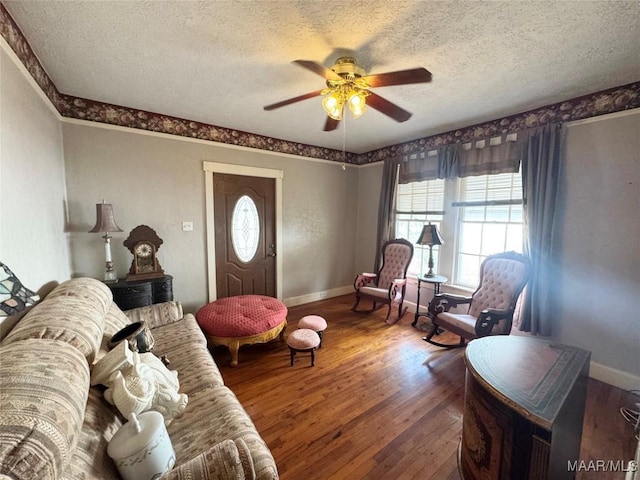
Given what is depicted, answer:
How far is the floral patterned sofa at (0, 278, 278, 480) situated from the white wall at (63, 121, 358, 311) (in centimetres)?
129

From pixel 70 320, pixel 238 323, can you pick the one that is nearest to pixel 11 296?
pixel 70 320

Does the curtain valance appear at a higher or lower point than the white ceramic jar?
higher

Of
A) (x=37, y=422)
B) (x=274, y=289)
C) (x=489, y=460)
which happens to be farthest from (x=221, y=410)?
(x=274, y=289)

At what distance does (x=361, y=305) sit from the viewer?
14.2 ft

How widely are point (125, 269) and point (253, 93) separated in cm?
234

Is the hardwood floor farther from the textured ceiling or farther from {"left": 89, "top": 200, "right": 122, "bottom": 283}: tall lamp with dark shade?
the textured ceiling

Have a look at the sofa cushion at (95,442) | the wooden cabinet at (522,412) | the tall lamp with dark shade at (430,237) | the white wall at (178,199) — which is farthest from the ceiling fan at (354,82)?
the white wall at (178,199)

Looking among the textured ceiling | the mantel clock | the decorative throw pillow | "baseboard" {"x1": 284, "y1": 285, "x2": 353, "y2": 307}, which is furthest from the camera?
"baseboard" {"x1": 284, "y1": 285, "x2": 353, "y2": 307}

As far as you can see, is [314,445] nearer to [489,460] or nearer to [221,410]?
[221,410]

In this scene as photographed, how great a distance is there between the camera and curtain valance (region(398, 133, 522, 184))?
115 inches

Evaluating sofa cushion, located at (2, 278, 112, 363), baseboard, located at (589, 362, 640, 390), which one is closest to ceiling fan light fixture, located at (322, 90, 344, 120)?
sofa cushion, located at (2, 278, 112, 363)

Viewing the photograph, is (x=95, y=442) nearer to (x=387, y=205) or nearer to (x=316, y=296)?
(x=316, y=296)

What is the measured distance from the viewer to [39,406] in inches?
29.8

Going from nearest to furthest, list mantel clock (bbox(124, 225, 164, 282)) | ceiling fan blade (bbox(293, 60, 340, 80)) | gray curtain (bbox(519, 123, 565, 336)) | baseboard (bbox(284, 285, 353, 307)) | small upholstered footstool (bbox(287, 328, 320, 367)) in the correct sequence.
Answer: ceiling fan blade (bbox(293, 60, 340, 80)) < small upholstered footstool (bbox(287, 328, 320, 367)) < gray curtain (bbox(519, 123, 565, 336)) < mantel clock (bbox(124, 225, 164, 282)) < baseboard (bbox(284, 285, 353, 307))
